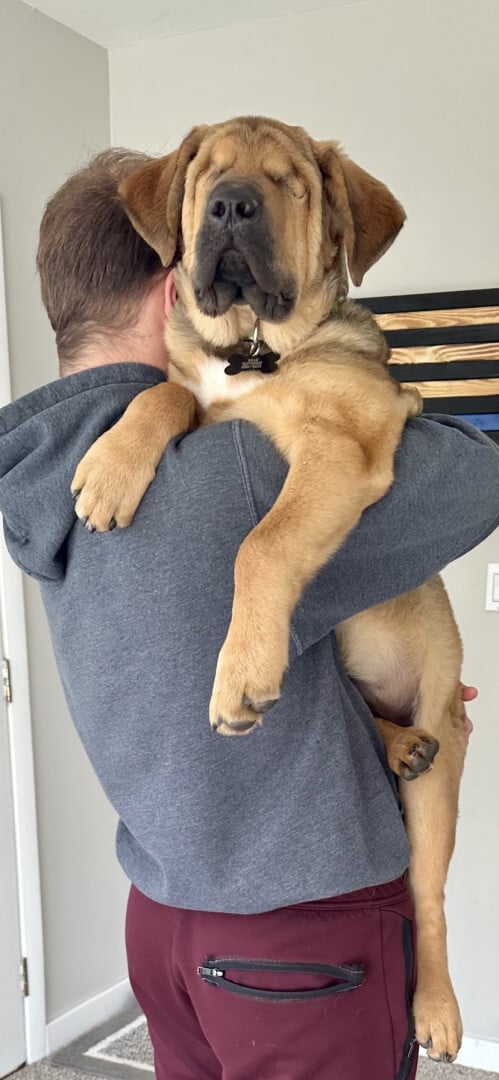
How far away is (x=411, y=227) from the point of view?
→ 11.8 ft

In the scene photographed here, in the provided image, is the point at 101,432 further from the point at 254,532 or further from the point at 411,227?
the point at 411,227

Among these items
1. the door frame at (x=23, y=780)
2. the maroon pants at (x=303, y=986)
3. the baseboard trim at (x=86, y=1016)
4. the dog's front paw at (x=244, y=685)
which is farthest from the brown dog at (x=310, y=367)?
the baseboard trim at (x=86, y=1016)

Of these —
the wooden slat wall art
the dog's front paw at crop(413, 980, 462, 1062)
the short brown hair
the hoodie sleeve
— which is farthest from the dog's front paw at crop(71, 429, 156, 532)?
the wooden slat wall art

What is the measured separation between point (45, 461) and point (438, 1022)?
1143 millimetres

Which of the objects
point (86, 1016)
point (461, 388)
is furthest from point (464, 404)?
point (86, 1016)

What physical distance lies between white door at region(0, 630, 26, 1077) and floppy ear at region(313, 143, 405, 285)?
2289mm

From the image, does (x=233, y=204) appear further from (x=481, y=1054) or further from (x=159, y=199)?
(x=481, y=1054)

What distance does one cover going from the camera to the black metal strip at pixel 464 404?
350 centimetres

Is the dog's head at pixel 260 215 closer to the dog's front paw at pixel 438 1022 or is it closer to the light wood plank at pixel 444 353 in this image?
the dog's front paw at pixel 438 1022

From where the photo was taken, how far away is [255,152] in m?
1.75

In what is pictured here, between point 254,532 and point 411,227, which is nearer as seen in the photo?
point 254,532

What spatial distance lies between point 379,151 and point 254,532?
112 inches

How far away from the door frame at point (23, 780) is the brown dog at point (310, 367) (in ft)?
6.17

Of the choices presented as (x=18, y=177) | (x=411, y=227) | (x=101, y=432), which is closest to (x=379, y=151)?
(x=411, y=227)
